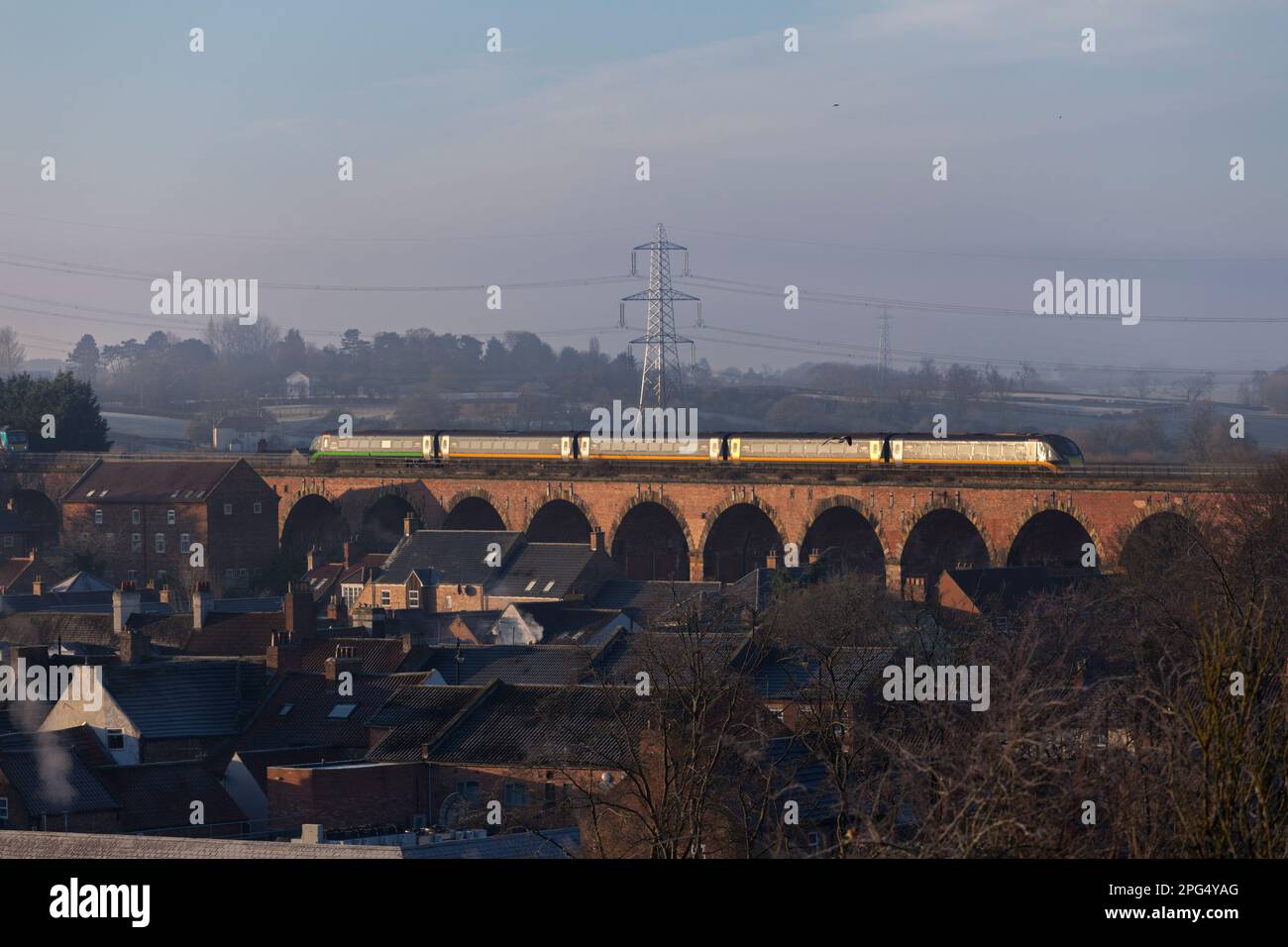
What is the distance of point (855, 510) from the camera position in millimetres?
56625

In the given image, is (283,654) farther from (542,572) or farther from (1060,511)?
(1060,511)

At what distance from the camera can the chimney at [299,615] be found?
38.1 meters

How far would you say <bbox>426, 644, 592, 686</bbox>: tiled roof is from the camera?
34.6m

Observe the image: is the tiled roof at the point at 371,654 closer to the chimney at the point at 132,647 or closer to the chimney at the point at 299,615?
the chimney at the point at 299,615

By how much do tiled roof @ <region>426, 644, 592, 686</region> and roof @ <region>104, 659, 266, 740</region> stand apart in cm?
370

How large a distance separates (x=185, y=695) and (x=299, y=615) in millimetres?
5653

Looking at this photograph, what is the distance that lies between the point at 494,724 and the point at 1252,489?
82.8 ft

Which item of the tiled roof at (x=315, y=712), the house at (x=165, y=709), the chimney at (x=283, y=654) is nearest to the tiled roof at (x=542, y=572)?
the chimney at (x=283, y=654)

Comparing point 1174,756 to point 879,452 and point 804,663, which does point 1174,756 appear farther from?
point 879,452

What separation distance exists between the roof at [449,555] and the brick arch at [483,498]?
8.93m

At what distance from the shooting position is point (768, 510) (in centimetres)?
5825

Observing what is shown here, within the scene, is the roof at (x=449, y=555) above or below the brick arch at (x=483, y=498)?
below

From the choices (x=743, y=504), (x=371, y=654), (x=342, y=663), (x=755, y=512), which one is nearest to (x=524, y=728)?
(x=342, y=663)
